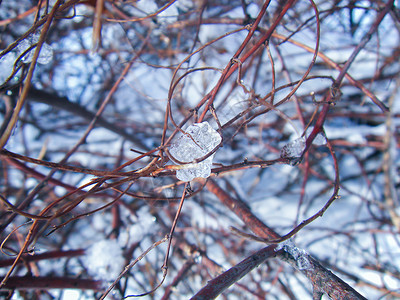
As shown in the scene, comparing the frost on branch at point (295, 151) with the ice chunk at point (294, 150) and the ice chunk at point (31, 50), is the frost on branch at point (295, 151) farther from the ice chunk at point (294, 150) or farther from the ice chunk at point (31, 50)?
the ice chunk at point (31, 50)

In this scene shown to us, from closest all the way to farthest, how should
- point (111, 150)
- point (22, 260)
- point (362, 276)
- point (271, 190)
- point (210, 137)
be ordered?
point (210, 137) → point (22, 260) → point (362, 276) → point (271, 190) → point (111, 150)

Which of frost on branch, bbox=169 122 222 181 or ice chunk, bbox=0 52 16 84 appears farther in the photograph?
ice chunk, bbox=0 52 16 84

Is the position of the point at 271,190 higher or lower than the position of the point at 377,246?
higher

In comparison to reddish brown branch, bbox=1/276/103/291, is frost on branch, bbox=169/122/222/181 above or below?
below

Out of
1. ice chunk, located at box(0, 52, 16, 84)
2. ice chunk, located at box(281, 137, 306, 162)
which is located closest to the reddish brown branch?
ice chunk, located at box(0, 52, 16, 84)

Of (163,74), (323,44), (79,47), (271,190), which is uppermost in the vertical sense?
(79,47)

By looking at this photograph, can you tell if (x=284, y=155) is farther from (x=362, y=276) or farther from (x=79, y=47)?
(x=79, y=47)

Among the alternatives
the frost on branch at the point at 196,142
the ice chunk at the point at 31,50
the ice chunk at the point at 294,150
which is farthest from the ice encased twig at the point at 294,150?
the ice chunk at the point at 31,50

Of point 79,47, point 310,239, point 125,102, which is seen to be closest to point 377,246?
point 310,239

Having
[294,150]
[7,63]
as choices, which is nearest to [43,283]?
[7,63]

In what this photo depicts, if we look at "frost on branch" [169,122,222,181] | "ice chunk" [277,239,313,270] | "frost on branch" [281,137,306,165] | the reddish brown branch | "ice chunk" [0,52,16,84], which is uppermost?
"ice chunk" [0,52,16,84]

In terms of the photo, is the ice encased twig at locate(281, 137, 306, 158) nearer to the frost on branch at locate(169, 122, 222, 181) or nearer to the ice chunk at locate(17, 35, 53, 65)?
the frost on branch at locate(169, 122, 222, 181)
